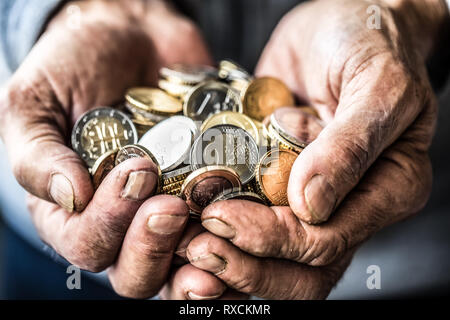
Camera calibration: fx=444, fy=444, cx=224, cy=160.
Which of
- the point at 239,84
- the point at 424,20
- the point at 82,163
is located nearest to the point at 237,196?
the point at 82,163

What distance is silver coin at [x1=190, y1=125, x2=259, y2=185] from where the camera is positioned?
43.5 inches

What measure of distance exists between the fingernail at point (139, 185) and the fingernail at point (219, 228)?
142 mm

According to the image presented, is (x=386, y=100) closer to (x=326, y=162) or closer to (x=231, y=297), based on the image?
(x=326, y=162)

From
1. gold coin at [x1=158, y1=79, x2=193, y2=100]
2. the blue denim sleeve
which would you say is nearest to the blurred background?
the blue denim sleeve

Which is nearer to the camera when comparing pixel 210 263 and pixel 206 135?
pixel 210 263

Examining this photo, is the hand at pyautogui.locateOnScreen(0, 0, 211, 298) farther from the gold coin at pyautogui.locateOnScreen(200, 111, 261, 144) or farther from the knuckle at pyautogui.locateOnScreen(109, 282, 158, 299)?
the gold coin at pyautogui.locateOnScreen(200, 111, 261, 144)

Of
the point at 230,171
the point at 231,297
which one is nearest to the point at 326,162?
the point at 230,171

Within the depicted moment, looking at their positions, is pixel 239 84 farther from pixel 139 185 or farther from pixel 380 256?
pixel 380 256

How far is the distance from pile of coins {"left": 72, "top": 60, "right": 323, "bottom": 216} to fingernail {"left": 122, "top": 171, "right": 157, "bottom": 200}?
0.19 ft

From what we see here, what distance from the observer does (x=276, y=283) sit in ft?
3.50

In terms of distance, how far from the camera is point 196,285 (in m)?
1.04

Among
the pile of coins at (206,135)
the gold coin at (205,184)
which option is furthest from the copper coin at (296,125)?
the gold coin at (205,184)

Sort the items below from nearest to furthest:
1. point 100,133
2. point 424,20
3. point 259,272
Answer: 1. point 259,272
2. point 100,133
3. point 424,20

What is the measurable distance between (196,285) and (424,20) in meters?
1.16
